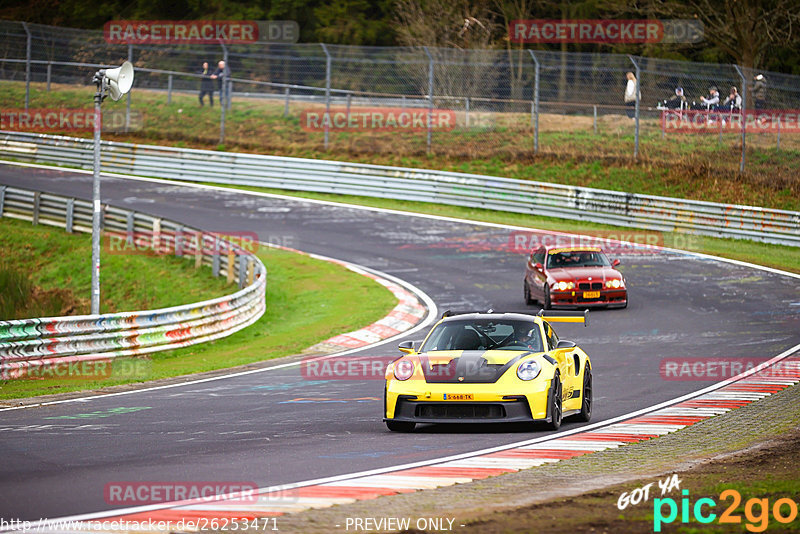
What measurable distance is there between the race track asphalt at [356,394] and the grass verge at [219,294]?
4.52ft

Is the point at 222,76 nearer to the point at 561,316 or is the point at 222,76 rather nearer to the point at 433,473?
the point at 561,316

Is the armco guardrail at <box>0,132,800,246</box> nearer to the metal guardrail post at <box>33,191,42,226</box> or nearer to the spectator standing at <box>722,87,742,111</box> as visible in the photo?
the spectator standing at <box>722,87,742,111</box>

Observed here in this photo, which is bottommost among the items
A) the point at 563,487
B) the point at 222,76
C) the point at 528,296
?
the point at 528,296

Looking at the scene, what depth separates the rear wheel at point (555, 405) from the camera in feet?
36.2

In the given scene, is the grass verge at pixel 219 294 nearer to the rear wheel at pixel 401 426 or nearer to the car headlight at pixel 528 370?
the rear wheel at pixel 401 426

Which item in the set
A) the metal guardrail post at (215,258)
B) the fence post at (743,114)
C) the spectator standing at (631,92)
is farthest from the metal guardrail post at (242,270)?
the fence post at (743,114)

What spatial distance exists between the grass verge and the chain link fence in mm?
10151

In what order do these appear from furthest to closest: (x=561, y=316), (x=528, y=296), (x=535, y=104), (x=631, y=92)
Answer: (x=535, y=104) < (x=631, y=92) < (x=528, y=296) < (x=561, y=316)

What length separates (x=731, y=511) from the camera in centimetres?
668

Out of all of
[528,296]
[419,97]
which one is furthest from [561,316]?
[419,97]

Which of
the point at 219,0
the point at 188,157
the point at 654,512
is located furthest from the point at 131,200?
the point at 219,0

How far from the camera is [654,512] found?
22.3 ft

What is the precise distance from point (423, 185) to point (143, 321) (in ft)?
62.5

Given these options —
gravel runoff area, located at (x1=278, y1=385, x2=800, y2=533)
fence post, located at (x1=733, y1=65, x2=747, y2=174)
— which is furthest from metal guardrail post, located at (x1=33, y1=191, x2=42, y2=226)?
gravel runoff area, located at (x1=278, y1=385, x2=800, y2=533)
